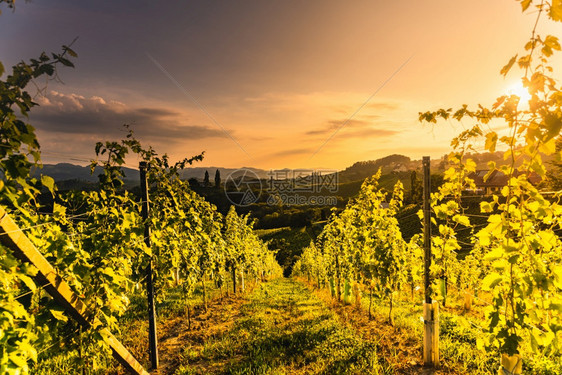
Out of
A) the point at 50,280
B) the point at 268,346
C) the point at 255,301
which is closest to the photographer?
the point at 50,280

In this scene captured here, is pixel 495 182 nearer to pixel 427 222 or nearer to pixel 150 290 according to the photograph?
pixel 427 222

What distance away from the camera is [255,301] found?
473 inches

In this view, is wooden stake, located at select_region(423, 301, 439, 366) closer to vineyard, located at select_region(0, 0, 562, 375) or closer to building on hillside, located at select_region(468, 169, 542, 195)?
vineyard, located at select_region(0, 0, 562, 375)

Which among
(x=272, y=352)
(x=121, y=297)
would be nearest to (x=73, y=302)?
(x=121, y=297)

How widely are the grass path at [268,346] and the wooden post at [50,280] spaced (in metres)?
2.57

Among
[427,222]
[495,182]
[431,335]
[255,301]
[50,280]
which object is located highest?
[495,182]

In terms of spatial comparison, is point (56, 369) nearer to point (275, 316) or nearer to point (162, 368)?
point (162, 368)

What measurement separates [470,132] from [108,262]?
17.0 feet

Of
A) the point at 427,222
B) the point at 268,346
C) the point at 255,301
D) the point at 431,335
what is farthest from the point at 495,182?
the point at 268,346

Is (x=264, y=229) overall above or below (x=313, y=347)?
below

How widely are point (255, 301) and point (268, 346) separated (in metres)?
5.64

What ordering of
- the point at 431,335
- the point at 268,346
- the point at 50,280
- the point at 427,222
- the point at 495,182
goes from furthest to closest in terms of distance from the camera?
the point at 495,182
the point at 268,346
the point at 427,222
the point at 431,335
the point at 50,280

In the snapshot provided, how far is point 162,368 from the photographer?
5734 millimetres

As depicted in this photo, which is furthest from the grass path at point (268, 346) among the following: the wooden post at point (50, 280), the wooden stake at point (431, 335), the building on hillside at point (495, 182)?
the building on hillside at point (495, 182)
